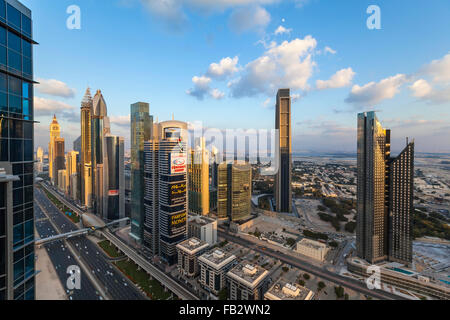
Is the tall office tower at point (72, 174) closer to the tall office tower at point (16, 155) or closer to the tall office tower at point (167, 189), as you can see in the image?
the tall office tower at point (167, 189)

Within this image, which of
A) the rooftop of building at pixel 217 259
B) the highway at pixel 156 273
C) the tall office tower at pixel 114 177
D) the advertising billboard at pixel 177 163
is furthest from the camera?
the tall office tower at pixel 114 177

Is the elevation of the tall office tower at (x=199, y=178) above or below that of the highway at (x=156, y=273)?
above

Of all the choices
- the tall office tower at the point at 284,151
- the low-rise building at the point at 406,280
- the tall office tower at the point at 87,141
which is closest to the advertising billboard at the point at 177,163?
the low-rise building at the point at 406,280

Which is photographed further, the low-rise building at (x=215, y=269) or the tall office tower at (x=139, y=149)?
the tall office tower at (x=139, y=149)

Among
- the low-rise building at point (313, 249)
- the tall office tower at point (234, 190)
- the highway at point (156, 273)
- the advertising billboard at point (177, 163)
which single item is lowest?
the highway at point (156, 273)

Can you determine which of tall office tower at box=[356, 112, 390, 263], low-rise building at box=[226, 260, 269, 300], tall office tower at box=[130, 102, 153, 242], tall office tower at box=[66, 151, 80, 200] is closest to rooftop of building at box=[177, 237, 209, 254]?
low-rise building at box=[226, 260, 269, 300]
